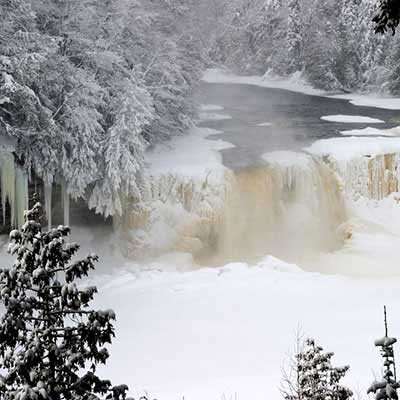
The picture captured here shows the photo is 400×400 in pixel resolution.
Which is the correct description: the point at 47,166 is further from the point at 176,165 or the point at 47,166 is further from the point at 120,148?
the point at 176,165

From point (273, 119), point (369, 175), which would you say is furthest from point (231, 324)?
point (273, 119)

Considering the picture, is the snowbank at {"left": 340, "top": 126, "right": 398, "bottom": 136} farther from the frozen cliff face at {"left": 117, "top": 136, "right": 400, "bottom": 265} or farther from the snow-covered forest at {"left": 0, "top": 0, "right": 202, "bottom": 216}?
the snow-covered forest at {"left": 0, "top": 0, "right": 202, "bottom": 216}

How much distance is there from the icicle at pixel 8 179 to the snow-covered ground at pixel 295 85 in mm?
19025

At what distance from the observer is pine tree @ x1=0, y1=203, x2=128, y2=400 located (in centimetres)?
351

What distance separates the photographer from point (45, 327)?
12.1 ft

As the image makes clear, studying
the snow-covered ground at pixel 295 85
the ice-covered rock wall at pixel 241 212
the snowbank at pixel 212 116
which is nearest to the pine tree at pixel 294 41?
the snow-covered ground at pixel 295 85

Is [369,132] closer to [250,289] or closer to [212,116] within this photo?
[212,116]

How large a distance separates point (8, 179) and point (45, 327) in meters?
11.1

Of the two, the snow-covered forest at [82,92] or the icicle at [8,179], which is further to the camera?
the snow-covered forest at [82,92]

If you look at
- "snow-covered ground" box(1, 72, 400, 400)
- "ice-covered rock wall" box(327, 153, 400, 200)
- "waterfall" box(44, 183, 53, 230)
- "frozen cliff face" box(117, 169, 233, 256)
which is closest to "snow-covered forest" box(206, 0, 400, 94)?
"ice-covered rock wall" box(327, 153, 400, 200)

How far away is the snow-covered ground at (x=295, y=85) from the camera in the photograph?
29.7 metres

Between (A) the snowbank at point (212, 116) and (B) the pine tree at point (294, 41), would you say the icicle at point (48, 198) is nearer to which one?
(A) the snowbank at point (212, 116)

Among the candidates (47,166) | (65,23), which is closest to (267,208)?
(47,166)

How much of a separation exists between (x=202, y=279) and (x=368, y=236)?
526 centimetres
